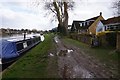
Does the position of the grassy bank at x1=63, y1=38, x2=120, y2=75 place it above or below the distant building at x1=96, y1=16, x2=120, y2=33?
below

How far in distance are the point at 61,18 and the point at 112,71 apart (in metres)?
39.1

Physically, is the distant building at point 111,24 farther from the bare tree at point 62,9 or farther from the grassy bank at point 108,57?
the grassy bank at point 108,57

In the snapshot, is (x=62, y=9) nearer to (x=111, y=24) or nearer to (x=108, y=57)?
(x=111, y=24)

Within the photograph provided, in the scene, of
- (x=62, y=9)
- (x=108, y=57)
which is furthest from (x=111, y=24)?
(x=108, y=57)

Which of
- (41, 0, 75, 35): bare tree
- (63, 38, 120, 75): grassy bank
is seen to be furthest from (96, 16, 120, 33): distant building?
(63, 38, 120, 75): grassy bank

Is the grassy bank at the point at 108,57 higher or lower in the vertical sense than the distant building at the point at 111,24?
lower

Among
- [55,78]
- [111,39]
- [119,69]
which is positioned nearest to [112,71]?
[119,69]

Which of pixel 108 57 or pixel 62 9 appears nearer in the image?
pixel 108 57

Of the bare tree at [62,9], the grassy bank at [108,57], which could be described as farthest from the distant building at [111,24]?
the grassy bank at [108,57]

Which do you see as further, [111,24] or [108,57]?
[111,24]

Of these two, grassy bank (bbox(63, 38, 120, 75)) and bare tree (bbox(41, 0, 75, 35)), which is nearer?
grassy bank (bbox(63, 38, 120, 75))

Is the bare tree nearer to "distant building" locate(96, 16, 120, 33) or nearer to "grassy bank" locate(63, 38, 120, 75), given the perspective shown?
"distant building" locate(96, 16, 120, 33)

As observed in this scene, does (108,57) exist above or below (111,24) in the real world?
below

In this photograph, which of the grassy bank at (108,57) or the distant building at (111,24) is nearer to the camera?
the grassy bank at (108,57)
